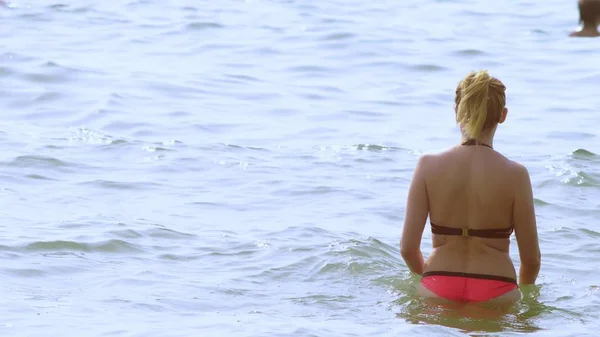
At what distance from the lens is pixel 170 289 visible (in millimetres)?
7016

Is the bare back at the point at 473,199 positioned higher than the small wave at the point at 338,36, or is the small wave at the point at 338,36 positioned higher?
the bare back at the point at 473,199

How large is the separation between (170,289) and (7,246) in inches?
53.0

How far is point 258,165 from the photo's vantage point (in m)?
10.6

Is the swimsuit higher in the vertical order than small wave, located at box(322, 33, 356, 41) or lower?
higher

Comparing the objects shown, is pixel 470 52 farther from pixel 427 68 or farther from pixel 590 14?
pixel 590 14

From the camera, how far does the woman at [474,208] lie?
5793 mm

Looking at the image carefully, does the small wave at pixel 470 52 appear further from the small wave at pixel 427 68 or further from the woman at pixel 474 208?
the woman at pixel 474 208

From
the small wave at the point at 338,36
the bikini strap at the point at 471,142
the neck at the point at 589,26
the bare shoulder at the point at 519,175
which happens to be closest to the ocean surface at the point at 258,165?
the small wave at the point at 338,36

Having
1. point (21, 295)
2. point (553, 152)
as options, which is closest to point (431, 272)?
point (21, 295)

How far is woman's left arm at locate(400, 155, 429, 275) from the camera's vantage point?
5926 mm

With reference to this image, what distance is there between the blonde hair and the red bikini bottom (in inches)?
28.8

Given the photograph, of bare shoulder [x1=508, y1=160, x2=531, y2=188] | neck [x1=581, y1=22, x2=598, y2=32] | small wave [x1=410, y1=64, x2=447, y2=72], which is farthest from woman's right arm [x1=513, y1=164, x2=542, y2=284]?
small wave [x1=410, y1=64, x2=447, y2=72]

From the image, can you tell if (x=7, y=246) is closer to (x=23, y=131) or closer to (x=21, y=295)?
(x=21, y=295)

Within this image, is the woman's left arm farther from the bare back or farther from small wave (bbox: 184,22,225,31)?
small wave (bbox: 184,22,225,31)
